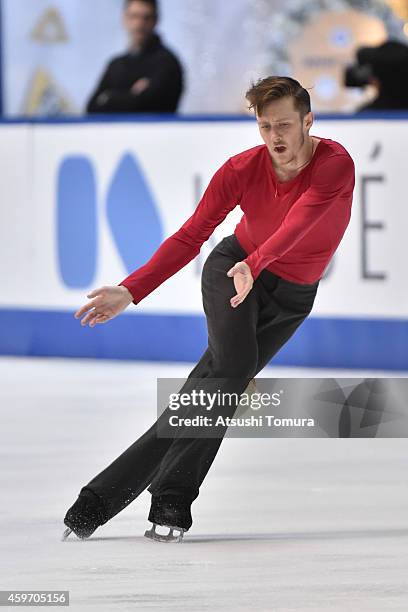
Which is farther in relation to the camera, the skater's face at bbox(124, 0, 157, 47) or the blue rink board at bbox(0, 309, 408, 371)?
the skater's face at bbox(124, 0, 157, 47)

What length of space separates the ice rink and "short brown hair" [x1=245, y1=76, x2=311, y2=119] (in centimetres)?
109

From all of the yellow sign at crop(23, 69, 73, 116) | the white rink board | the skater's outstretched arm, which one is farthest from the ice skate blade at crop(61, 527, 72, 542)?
the yellow sign at crop(23, 69, 73, 116)

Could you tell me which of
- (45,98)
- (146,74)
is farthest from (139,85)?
(45,98)

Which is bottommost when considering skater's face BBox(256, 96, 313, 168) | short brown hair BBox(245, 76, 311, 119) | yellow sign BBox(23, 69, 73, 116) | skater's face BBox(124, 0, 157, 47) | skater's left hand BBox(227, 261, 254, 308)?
yellow sign BBox(23, 69, 73, 116)

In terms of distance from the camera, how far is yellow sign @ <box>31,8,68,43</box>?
12.0 metres

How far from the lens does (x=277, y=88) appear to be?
3.89 meters

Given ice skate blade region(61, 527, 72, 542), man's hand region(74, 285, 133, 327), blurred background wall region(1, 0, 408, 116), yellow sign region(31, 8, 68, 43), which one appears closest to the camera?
man's hand region(74, 285, 133, 327)

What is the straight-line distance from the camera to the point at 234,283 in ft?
12.9

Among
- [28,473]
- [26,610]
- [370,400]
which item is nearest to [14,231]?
[370,400]

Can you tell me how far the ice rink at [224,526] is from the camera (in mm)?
3525

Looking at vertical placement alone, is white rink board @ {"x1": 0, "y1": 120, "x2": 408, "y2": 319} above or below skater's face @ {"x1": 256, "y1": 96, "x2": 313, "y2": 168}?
below

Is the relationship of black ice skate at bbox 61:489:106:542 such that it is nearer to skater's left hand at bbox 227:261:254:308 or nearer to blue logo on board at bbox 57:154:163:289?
skater's left hand at bbox 227:261:254:308

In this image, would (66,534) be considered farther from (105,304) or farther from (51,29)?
(51,29)

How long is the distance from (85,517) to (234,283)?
2.37 feet
